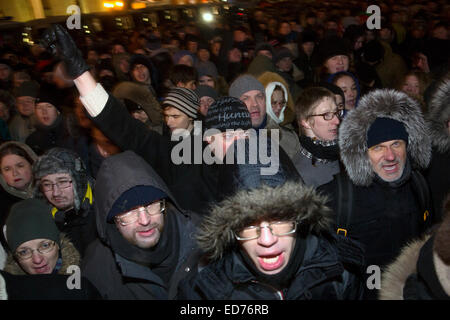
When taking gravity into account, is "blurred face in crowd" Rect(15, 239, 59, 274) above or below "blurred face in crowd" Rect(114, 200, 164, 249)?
below

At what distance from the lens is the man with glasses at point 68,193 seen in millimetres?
3047

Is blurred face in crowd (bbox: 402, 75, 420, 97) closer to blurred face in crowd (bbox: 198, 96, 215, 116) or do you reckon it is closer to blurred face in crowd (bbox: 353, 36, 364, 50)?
blurred face in crowd (bbox: 353, 36, 364, 50)

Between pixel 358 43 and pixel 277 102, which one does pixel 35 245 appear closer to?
pixel 277 102

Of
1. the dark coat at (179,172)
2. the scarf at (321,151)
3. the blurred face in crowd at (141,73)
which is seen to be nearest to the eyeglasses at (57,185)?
the dark coat at (179,172)

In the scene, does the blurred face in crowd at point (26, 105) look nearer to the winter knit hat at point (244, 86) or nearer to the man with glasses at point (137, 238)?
the winter knit hat at point (244, 86)

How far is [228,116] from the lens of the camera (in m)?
3.08

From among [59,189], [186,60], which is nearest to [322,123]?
[59,189]

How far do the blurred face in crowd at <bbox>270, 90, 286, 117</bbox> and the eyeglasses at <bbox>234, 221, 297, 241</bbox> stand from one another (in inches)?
111

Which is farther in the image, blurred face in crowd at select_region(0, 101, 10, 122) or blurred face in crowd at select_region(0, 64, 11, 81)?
blurred face in crowd at select_region(0, 64, 11, 81)

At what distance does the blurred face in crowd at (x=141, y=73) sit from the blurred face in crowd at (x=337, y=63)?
269cm

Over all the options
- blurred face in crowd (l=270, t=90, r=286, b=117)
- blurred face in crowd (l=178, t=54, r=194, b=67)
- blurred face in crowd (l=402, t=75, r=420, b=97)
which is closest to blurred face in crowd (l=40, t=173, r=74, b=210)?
blurred face in crowd (l=270, t=90, r=286, b=117)

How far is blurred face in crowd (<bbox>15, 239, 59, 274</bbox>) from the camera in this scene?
249 centimetres

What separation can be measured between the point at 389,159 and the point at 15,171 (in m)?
3.07
